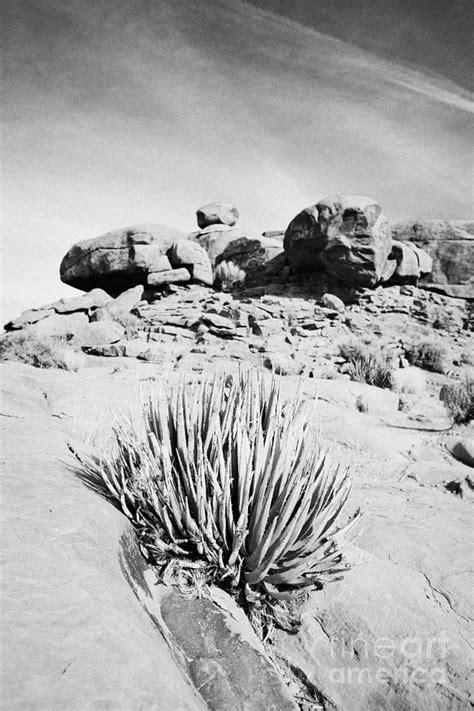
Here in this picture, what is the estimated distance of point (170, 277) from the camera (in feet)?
58.1

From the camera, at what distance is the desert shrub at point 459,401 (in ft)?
23.6

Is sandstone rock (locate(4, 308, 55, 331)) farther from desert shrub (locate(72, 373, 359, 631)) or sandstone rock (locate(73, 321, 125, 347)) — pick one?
desert shrub (locate(72, 373, 359, 631))

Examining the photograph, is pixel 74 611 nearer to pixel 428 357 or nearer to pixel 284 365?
pixel 284 365

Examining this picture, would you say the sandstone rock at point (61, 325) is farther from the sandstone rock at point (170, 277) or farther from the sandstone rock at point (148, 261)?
the sandstone rock at point (148, 261)

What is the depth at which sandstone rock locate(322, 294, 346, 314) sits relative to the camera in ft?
51.7

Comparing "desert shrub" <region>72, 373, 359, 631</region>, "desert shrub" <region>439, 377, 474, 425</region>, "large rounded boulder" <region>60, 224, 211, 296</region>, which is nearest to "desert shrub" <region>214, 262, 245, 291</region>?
"large rounded boulder" <region>60, 224, 211, 296</region>

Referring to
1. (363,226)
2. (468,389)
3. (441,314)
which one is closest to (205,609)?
(468,389)

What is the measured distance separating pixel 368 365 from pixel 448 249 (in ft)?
36.1

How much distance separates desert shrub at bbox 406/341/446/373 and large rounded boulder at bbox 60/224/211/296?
9198mm

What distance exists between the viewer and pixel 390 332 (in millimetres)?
15109

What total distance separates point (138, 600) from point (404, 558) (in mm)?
2022

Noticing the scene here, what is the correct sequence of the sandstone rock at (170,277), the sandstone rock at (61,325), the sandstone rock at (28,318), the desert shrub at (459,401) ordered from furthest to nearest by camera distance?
the sandstone rock at (170,277), the sandstone rock at (28,318), the sandstone rock at (61,325), the desert shrub at (459,401)

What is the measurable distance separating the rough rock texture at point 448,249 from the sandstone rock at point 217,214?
9.26 m

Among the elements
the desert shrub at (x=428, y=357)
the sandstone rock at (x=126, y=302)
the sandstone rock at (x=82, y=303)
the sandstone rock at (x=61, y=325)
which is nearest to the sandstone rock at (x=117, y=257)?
the sandstone rock at (x=126, y=302)
